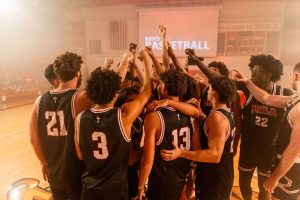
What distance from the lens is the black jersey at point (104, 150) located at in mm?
2008

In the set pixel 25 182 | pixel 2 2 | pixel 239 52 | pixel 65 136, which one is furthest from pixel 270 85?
pixel 2 2

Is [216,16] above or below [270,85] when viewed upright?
above

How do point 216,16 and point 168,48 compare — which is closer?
point 168,48

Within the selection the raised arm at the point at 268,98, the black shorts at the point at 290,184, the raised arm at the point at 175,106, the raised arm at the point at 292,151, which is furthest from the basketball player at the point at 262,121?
the raised arm at the point at 175,106

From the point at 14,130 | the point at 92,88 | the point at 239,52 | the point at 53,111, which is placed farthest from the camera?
the point at 239,52

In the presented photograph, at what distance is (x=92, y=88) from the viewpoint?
2039 mm

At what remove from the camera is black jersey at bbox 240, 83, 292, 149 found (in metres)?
3.06

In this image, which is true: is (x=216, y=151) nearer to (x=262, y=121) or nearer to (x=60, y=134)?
(x=262, y=121)

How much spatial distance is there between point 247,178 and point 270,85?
1.19 m

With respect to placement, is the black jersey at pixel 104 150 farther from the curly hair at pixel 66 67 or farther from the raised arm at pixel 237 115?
the raised arm at pixel 237 115

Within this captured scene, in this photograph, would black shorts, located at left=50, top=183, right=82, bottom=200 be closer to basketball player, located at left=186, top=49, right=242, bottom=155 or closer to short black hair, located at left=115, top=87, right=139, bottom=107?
short black hair, located at left=115, top=87, right=139, bottom=107

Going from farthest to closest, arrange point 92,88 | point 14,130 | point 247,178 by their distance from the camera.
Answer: point 14,130
point 247,178
point 92,88

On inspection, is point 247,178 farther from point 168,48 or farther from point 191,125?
point 168,48

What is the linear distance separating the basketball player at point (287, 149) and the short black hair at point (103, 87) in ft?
4.87
